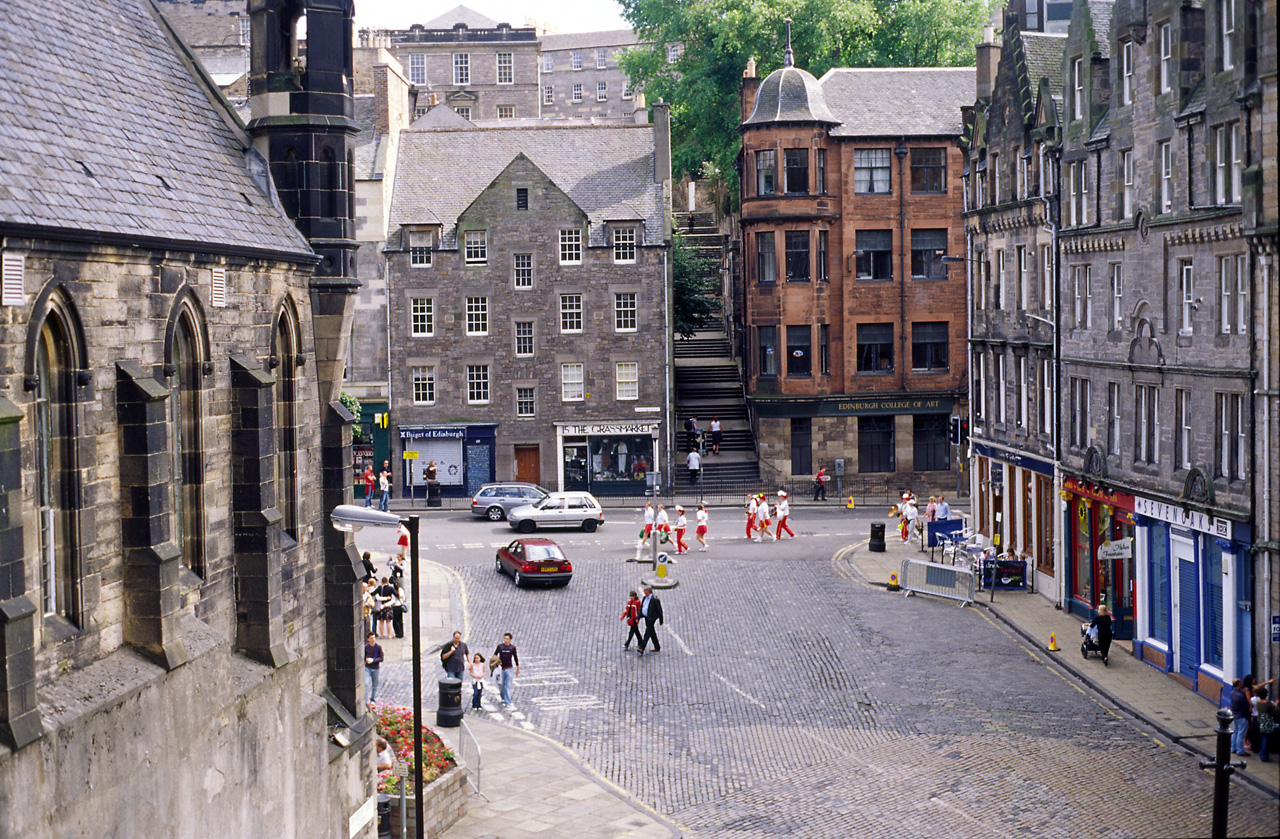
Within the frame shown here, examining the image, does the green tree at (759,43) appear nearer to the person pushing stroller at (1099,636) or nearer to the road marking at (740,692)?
the person pushing stroller at (1099,636)

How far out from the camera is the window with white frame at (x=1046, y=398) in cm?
4103

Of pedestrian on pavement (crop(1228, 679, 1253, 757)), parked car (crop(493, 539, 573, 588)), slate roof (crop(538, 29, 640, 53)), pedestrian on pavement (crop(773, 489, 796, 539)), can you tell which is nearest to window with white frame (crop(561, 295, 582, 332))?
pedestrian on pavement (crop(773, 489, 796, 539))

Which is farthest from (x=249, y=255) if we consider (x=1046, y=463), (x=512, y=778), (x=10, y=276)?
(x=1046, y=463)

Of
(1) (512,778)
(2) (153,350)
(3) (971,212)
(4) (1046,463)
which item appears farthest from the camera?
(3) (971,212)

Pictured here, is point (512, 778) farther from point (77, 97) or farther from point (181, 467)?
point (77, 97)

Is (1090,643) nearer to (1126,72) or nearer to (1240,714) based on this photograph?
(1240,714)

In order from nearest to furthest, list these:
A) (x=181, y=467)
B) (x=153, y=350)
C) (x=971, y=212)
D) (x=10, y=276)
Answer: (x=10, y=276) → (x=153, y=350) → (x=181, y=467) → (x=971, y=212)

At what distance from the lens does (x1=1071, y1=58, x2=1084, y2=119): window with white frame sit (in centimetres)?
3853

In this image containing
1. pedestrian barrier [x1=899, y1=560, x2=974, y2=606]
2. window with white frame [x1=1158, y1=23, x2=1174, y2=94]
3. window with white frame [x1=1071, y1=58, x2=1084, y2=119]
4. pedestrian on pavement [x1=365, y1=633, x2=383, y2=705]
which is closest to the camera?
pedestrian on pavement [x1=365, y1=633, x2=383, y2=705]

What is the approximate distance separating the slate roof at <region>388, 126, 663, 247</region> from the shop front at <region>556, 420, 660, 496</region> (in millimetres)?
7418

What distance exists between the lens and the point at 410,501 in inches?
2359

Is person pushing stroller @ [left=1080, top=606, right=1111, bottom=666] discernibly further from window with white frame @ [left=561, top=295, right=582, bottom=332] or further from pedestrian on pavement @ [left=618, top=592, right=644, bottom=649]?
window with white frame @ [left=561, top=295, right=582, bottom=332]

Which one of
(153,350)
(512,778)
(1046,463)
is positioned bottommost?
(512,778)

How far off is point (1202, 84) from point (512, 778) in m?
19.5
